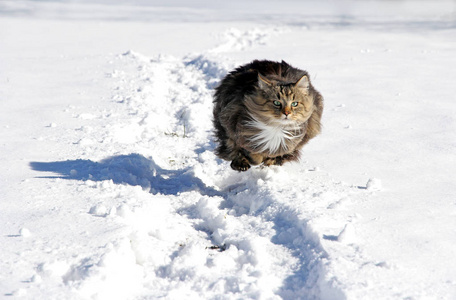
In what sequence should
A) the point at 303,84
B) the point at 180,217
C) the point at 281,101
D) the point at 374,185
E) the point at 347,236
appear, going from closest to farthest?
the point at 347,236, the point at 180,217, the point at 374,185, the point at 281,101, the point at 303,84

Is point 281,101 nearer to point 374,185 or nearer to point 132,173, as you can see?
point 374,185

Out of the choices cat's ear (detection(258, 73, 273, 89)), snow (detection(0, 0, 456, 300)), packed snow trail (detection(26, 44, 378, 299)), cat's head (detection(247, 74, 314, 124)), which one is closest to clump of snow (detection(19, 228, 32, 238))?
snow (detection(0, 0, 456, 300))

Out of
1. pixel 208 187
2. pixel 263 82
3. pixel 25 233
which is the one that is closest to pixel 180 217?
pixel 208 187

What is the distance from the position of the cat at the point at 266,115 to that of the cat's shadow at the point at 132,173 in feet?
1.48

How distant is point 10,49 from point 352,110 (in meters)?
7.47

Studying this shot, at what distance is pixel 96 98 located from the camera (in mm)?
7152

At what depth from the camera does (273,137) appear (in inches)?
177

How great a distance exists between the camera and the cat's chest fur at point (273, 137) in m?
4.46

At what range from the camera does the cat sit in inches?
172

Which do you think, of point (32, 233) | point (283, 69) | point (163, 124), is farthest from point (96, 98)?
point (32, 233)

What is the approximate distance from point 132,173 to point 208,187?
75 centimetres

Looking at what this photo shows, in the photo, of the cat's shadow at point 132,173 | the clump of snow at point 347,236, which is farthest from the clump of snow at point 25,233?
the clump of snow at point 347,236

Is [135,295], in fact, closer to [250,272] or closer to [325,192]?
[250,272]

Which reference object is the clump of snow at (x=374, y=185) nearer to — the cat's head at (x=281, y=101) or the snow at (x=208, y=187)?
the snow at (x=208, y=187)
